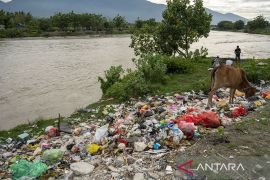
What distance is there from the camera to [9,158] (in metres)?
6.87

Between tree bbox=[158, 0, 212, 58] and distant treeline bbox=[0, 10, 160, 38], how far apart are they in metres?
48.5

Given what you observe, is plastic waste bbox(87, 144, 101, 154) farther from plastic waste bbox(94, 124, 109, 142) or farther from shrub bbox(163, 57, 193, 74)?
shrub bbox(163, 57, 193, 74)

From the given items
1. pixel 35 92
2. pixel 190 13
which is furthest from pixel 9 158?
pixel 190 13

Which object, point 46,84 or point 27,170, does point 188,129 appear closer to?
point 27,170

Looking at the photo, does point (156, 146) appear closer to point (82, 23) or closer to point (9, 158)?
point (9, 158)

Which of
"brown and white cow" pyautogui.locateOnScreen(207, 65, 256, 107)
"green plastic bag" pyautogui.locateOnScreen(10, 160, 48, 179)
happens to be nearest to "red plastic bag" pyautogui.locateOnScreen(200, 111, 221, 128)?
"brown and white cow" pyautogui.locateOnScreen(207, 65, 256, 107)

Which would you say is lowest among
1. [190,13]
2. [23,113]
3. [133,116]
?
[23,113]

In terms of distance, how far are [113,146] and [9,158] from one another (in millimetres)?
2542

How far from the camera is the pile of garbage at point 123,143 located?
5.17 m

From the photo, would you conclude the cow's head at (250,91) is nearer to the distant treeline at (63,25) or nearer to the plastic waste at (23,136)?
the plastic waste at (23,136)

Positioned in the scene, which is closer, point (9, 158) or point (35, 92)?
point (9, 158)

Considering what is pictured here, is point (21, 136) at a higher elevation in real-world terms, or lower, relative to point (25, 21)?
lower

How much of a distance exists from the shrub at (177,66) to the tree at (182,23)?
3.47 meters

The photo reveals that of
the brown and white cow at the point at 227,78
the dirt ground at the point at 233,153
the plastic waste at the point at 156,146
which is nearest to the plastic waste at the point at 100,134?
the plastic waste at the point at 156,146
